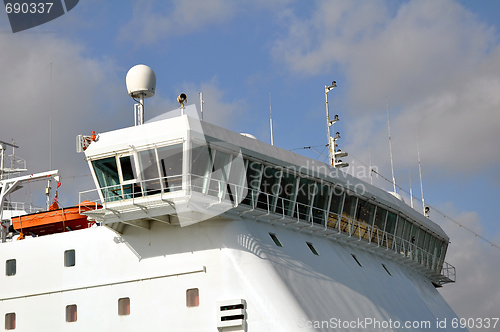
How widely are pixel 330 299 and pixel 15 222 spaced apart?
14.2 metres

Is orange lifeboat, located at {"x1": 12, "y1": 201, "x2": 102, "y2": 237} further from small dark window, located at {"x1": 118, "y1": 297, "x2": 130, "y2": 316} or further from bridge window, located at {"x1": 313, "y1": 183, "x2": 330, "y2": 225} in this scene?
bridge window, located at {"x1": 313, "y1": 183, "x2": 330, "y2": 225}

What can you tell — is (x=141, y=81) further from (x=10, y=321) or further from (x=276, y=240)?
(x=10, y=321)

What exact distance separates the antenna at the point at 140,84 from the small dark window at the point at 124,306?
6675 mm

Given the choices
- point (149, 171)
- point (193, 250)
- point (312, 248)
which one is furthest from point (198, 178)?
point (312, 248)

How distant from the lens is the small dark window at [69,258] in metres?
Answer: 28.1

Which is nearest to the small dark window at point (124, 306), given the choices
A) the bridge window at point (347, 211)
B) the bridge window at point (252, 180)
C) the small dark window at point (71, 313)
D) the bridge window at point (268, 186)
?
the small dark window at point (71, 313)

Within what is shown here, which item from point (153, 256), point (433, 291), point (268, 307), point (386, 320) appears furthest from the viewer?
point (433, 291)

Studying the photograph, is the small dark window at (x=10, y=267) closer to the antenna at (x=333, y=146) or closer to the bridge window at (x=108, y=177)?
the bridge window at (x=108, y=177)

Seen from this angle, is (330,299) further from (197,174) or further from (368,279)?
(197,174)

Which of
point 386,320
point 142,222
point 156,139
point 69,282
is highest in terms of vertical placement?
point 156,139

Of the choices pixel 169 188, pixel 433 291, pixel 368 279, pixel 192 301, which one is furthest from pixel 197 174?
pixel 433 291

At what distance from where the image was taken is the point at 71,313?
27.3 m

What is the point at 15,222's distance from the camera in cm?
3198

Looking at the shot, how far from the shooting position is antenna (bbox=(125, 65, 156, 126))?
28156 millimetres
